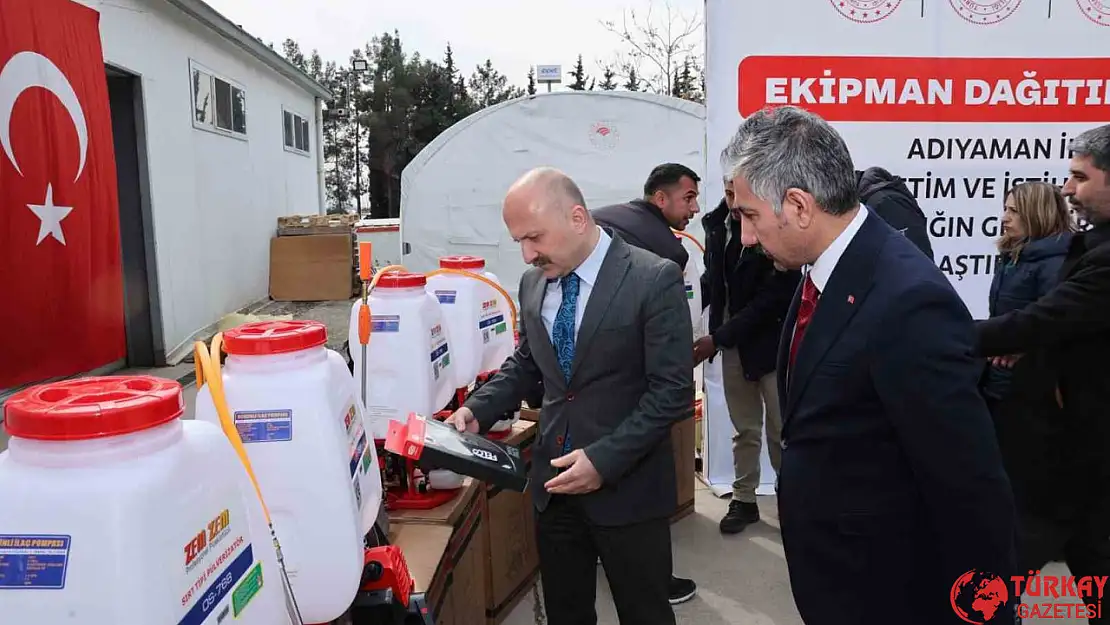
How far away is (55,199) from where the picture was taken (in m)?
5.53

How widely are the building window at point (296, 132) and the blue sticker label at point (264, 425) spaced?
12851mm

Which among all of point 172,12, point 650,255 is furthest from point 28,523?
point 172,12

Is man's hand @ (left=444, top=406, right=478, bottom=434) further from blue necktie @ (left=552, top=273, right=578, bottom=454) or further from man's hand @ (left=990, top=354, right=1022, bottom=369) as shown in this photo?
man's hand @ (left=990, top=354, right=1022, bottom=369)

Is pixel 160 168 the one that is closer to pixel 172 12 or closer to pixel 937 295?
pixel 172 12

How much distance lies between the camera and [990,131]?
151 inches

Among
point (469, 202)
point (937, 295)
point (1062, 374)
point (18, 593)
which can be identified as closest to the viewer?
point (18, 593)

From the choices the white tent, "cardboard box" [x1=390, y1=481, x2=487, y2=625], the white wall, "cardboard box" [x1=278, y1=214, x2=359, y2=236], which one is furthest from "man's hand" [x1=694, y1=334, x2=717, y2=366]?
"cardboard box" [x1=278, y1=214, x2=359, y2=236]

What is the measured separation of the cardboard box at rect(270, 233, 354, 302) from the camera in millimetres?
11547

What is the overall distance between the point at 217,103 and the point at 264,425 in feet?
32.4

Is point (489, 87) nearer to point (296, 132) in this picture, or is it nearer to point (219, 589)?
point (296, 132)

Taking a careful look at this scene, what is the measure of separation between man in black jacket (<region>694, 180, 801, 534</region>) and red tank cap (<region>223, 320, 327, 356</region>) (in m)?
2.40

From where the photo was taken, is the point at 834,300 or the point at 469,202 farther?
the point at 469,202

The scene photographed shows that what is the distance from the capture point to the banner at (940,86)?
12.2 feet

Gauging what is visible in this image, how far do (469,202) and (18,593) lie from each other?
8635 mm
